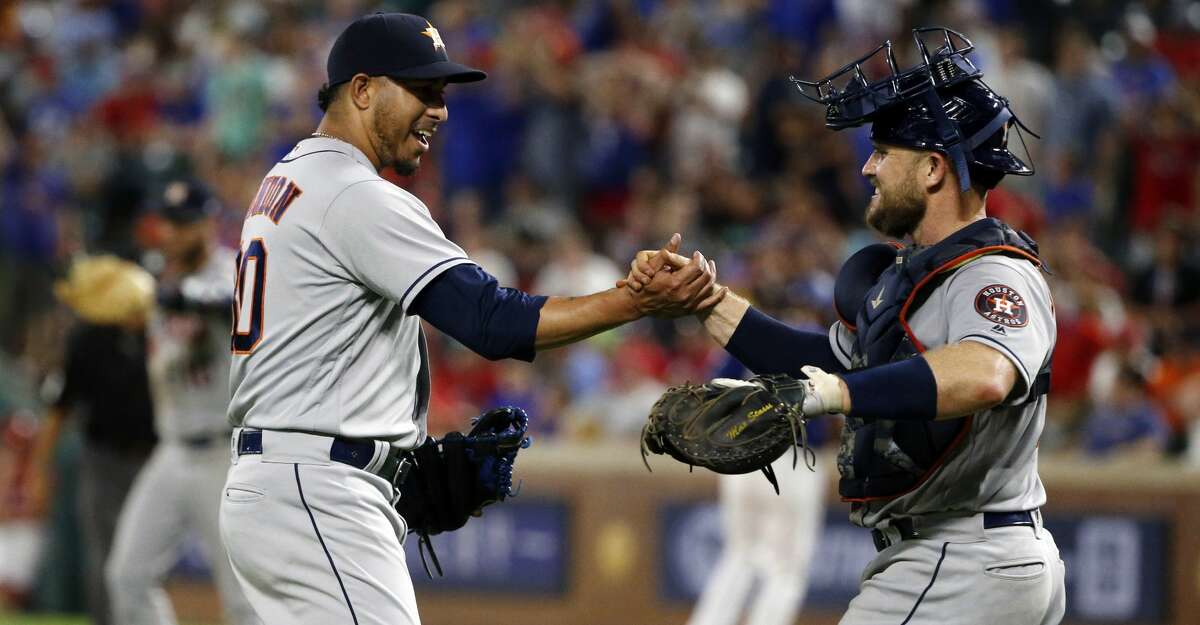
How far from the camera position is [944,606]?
376 cm

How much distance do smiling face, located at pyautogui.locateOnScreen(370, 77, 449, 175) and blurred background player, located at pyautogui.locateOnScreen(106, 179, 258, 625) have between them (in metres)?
2.91

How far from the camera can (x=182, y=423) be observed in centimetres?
695

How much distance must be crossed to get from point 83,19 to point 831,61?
8292 mm

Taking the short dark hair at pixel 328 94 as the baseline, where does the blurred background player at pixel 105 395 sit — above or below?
below

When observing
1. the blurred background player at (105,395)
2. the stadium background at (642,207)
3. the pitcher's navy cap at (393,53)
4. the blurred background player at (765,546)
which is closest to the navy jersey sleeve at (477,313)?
the pitcher's navy cap at (393,53)

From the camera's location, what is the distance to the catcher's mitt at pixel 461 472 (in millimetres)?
4332

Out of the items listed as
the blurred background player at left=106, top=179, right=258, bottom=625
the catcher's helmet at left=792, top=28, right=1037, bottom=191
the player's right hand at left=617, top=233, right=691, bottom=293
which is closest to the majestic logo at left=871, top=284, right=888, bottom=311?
the catcher's helmet at left=792, top=28, right=1037, bottom=191

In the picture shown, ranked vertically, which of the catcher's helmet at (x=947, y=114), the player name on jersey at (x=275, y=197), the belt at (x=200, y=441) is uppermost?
the catcher's helmet at (x=947, y=114)

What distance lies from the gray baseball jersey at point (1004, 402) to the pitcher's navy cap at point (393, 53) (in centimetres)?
135

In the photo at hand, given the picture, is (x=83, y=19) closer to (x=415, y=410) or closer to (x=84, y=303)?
(x=84, y=303)

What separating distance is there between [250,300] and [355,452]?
484 mm

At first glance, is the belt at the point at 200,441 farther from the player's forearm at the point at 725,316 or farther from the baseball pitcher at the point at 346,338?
the player's forearm at the point at 725,316

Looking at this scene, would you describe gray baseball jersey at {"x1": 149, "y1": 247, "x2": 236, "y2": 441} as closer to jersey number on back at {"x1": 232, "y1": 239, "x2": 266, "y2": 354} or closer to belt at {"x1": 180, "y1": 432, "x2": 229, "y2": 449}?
belt at {"x1": 180, "y1": 432, "x2": 229, "y2": 449}

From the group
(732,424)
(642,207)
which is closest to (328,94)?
(732,424)
